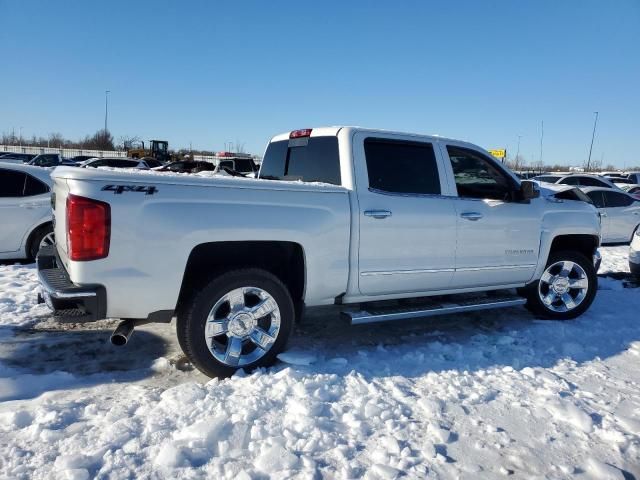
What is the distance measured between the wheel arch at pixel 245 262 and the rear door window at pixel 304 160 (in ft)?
2.60

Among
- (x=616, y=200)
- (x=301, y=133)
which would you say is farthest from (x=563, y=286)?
(x=616, y=200)

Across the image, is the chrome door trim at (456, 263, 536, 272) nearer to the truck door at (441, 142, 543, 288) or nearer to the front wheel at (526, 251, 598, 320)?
the truck door at (441, 142, 543, 288)

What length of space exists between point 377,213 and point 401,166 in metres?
0.63

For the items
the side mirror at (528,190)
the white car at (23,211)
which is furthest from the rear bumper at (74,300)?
the white car at (23,211)

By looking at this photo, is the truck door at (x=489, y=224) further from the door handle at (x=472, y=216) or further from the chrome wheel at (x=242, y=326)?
the chrome wheel at (x=242, y=326)

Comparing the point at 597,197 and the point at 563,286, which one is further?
the point at 597,197

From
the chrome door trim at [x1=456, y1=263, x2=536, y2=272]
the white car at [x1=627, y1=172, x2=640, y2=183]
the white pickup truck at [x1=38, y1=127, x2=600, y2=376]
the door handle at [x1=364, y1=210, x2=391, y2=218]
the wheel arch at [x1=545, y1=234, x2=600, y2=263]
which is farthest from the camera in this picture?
the white car at [x1=627, y1=172, x2=640, y2=183]

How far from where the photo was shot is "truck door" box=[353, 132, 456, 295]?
4047 mm

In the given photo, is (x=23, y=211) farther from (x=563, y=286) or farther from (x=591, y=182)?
(x=591, y=182)

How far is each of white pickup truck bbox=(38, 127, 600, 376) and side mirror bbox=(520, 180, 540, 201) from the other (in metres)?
0.02

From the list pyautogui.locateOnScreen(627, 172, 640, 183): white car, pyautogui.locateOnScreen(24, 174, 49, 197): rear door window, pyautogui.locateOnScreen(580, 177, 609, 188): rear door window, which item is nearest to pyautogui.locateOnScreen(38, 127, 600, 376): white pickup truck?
pyautogui.locateOnScreen(24, 174, 49, 197): rear door window

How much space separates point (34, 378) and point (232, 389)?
145 cm

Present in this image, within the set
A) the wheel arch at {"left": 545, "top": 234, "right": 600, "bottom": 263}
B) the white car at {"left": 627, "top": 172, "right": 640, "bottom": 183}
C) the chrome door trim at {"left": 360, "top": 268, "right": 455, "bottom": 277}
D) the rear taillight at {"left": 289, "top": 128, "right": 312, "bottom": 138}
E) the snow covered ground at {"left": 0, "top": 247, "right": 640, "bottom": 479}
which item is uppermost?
the white car at {"left": 627, "top": 172, "right": 640, "bottom": 183}

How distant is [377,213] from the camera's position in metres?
4.02
